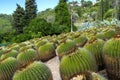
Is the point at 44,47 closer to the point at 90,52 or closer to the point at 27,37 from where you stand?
the point at 90,52

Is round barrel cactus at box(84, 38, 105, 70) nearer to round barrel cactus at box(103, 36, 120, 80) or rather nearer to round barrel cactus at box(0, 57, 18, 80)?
round barrel cactus at box(103, 36, 120, 80)

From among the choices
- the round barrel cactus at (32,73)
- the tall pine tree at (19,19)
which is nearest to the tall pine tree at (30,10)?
the tall pine tree at (19,19)

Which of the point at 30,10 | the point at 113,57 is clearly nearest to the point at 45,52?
the point at 113,57

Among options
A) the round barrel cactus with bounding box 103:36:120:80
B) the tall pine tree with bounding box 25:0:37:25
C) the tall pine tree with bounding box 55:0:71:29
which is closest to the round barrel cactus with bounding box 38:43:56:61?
the round barrel cactus with bounding box 103:36:120:80

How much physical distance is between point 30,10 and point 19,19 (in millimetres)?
2952

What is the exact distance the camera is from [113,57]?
684 cm

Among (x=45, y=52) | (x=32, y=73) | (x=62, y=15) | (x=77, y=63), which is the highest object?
(x=77, y=63)

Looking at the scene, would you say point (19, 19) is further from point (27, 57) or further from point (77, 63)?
point (77, 63)

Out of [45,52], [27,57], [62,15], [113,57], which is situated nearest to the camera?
[113,57]

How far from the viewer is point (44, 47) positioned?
1311 cm

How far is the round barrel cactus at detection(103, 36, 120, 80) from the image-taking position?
6793mm

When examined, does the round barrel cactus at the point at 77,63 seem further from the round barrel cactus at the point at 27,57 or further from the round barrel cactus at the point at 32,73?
the round barrel cactus at the point at 27,57

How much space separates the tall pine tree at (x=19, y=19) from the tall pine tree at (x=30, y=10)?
3.55ft

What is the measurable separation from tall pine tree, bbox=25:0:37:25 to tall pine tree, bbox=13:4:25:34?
1.08 m
